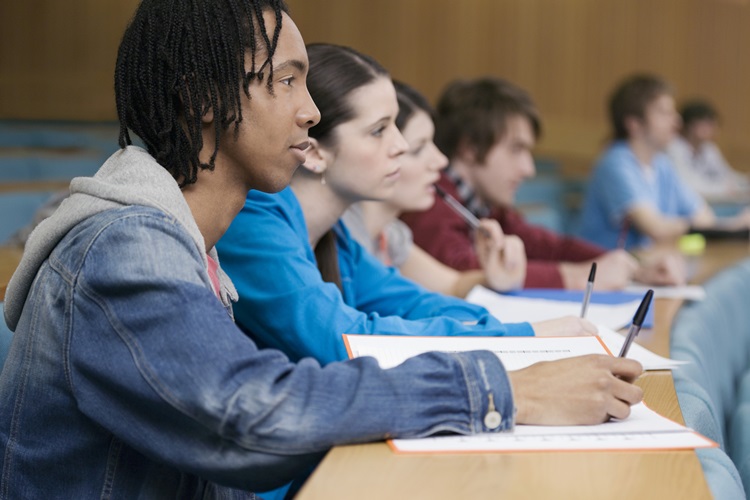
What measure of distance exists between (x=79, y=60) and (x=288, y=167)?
550cm

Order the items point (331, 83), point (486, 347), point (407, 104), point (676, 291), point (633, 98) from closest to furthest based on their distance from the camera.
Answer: point (486, 347)
point (331, 83)
point (407, 104)
point (676, 291)
point (633, 98)

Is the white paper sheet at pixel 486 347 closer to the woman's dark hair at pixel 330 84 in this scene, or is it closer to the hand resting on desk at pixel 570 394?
the hand resting on desk at pixel 570 394

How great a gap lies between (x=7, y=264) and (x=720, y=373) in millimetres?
1462

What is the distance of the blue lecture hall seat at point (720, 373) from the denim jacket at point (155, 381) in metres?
0.26

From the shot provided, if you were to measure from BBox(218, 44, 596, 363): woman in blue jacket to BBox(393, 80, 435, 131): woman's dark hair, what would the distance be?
0.34 m

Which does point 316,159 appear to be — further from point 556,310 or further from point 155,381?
point 155,381

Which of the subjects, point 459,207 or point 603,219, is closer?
point 459,207

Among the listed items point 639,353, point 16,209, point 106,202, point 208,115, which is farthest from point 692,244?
point 106,202

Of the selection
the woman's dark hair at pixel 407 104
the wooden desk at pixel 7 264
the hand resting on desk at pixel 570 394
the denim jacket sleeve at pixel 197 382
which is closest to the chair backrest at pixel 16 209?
the wooden desk at pixel 7 264

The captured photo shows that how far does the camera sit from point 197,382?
761 mm

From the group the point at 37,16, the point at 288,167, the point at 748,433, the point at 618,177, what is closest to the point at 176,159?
the point at 288,167

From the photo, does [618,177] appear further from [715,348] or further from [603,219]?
[715,348]

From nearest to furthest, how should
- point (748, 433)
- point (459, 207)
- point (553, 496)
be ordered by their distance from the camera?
point (553, 496)
point (748, 433)
point (459, 207)

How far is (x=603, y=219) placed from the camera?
3.90m
